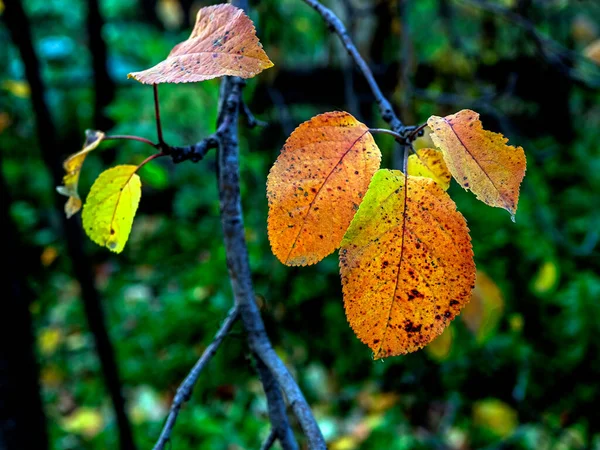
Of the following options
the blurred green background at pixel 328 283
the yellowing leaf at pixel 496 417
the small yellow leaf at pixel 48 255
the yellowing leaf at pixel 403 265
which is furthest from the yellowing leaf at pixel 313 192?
the small yellow leaf at pixel 48 255

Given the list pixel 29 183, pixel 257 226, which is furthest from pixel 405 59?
pixel 29 183

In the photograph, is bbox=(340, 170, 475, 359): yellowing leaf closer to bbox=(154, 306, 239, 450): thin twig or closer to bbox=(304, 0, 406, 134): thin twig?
bbox=(304, 0, 406, 134): thin twig

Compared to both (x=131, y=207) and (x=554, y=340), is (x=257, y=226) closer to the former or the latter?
(x=131, y=207)

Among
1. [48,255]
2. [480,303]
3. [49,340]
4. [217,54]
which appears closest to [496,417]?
[480,303]

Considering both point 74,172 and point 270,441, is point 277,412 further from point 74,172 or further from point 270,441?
point 74,172

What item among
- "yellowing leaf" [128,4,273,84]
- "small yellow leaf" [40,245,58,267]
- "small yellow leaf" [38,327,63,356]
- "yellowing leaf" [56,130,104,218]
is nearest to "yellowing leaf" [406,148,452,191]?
"yellowing leaf" [128,4,273,84]

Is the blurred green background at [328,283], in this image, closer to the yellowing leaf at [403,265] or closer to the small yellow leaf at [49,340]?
the small yellow leaf at [49,340]
